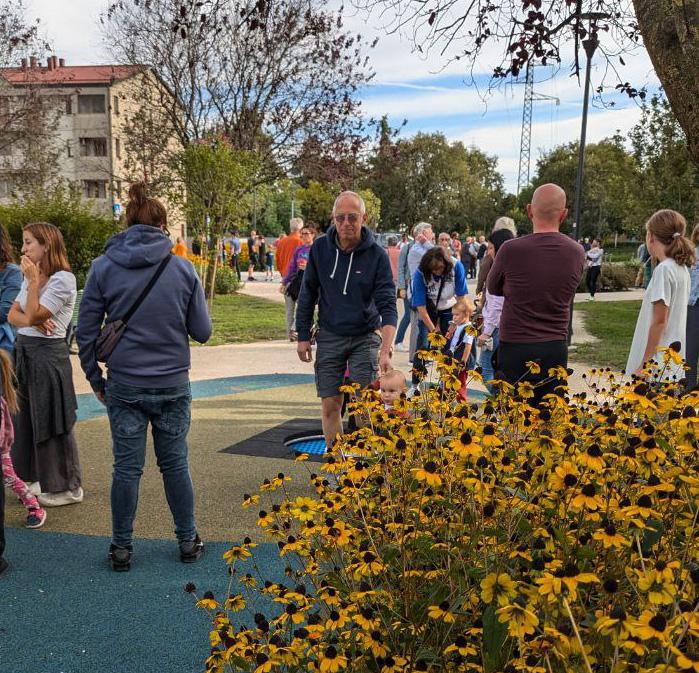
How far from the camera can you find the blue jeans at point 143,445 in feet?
13.3

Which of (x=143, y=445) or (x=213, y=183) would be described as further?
(x=213, y=183)

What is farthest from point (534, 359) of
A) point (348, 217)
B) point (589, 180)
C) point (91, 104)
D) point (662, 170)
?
point (91, 104)

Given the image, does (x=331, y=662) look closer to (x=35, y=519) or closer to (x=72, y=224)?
(x=35, y=519)

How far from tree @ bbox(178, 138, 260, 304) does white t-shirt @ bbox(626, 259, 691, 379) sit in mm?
13358

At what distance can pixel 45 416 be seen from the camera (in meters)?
4.98

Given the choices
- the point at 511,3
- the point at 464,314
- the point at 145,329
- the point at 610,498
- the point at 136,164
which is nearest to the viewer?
the point at 610,498

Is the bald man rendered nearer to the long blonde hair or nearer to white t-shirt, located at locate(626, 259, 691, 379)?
white t-shirt, located at locate(626, 259, 691, 379)

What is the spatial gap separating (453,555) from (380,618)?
0.32m

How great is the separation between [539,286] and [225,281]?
65.9ft

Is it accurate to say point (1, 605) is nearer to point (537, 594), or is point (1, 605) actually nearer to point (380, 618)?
point (380, 618)

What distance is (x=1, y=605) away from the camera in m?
3.75

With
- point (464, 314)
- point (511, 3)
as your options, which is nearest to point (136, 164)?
point (464, 314)

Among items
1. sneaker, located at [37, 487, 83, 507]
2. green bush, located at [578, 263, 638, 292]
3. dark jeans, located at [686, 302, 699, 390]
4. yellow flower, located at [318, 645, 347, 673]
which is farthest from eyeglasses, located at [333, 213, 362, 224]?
green bush, located at [578, 263, 638, 292]

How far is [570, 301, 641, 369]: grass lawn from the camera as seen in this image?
1207 cm
